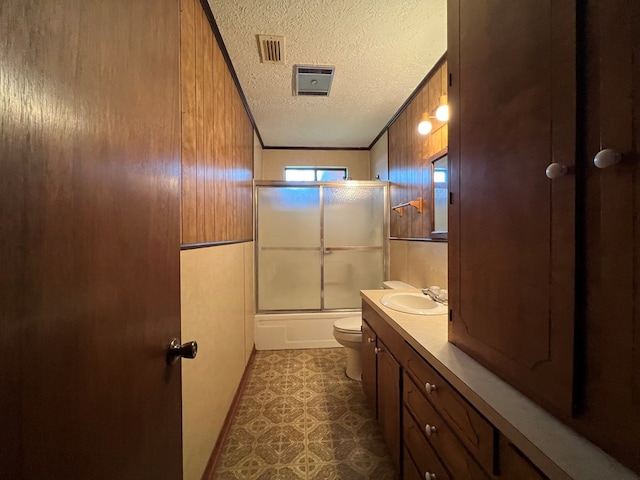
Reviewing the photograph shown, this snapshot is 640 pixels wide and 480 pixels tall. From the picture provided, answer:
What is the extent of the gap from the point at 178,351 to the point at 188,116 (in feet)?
3.20

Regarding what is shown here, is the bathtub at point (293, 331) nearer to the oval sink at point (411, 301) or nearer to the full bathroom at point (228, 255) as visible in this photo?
the full bathroom at point (228, 255)

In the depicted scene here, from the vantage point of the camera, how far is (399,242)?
8.82 feet

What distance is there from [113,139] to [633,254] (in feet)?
3.37

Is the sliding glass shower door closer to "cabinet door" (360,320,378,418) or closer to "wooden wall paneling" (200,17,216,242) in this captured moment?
"cabinet door" (360,320,378,418)

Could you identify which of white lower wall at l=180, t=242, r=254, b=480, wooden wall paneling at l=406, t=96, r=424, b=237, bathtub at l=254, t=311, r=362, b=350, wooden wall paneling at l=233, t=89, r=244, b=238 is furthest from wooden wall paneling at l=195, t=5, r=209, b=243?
bathtub at l=254, t=311, r=362, b=350

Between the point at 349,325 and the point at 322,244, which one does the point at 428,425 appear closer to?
the point at 349,325

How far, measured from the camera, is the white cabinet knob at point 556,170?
573 mm

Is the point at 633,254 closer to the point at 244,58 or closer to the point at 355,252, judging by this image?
the point at 244,58

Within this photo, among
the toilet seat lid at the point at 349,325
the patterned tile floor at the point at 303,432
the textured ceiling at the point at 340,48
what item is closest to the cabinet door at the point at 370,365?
the patterned tile floor at the point at 303,432

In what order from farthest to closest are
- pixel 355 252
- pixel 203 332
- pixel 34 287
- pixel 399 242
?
pixel 355 252, pixel 399 242, pixel 203 332, pixel 34 287

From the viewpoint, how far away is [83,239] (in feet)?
1.42

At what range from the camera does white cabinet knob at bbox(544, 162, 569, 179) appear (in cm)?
57

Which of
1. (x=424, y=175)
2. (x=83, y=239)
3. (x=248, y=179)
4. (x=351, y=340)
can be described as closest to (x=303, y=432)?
(x=351, y=340)

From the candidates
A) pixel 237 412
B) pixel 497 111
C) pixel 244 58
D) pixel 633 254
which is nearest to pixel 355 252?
pixel 237 412
